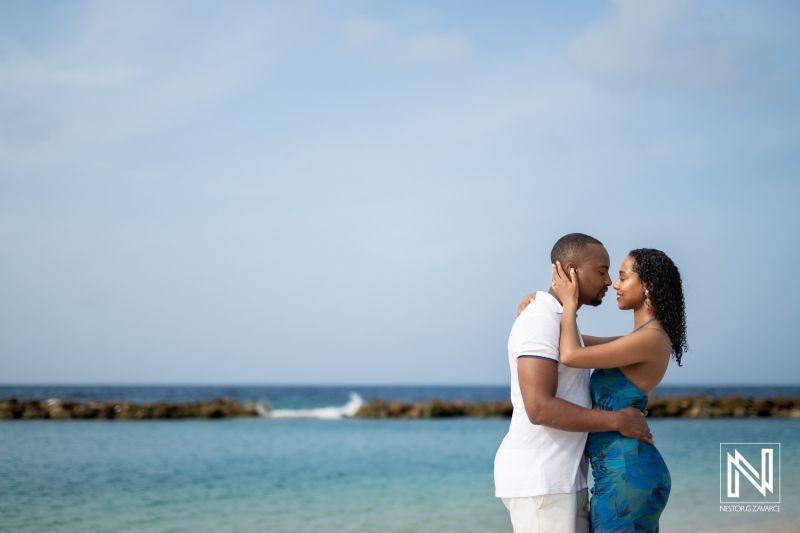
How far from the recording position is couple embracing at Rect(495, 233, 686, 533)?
315 centimetres

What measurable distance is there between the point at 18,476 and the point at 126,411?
12.8 meters

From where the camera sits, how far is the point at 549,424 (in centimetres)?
309

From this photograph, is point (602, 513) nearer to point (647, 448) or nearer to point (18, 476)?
point (647, 448)

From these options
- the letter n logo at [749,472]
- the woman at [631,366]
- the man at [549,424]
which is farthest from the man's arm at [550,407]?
the letter n logo at [749,472]

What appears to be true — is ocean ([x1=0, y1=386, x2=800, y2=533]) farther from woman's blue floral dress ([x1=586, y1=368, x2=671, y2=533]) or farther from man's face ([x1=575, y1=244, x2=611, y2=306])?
man's face ([x1=575, y1=244, x2=611, y2=306])

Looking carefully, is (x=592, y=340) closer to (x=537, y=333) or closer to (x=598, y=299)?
(x=598, y=299)

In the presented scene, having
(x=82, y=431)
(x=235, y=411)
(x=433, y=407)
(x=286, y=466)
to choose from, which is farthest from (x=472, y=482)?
(x=235, y=411)

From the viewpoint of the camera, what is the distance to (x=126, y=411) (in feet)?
78.7

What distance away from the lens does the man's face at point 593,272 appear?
3373 mm

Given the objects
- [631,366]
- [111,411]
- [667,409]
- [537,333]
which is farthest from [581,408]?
[111,411]

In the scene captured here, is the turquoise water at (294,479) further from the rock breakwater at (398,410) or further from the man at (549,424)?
the man at (549,424)

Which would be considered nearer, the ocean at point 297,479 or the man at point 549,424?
the man at point 549,424

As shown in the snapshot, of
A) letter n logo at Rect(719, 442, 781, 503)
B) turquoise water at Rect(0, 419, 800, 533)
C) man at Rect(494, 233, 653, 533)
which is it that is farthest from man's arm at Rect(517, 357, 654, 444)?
letter n logo at Rect(719, 442, 781, 503)

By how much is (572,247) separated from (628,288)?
393 mm
